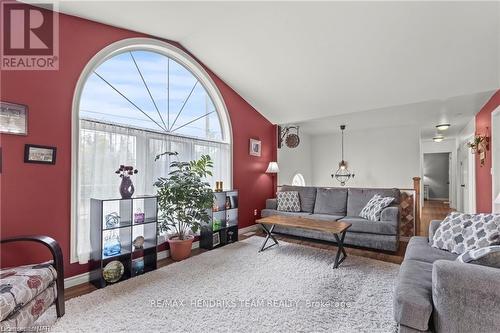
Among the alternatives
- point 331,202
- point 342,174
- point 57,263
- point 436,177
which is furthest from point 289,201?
point 436,177

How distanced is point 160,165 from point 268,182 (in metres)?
2.73

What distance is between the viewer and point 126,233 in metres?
2.92

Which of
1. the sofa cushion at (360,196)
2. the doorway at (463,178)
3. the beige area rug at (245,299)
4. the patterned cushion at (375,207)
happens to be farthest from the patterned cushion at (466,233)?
the doorway at (463,178)

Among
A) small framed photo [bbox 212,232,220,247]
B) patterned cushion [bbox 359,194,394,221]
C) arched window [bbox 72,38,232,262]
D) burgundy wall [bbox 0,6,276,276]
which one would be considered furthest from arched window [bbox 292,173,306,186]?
burgundy wall [bbox 0,6,276,276]

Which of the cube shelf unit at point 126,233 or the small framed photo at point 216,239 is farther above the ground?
the cube shelf unit at point 126,233

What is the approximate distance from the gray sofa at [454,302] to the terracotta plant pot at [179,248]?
261 centimetres

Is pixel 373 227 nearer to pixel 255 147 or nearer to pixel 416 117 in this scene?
pixel 255 147

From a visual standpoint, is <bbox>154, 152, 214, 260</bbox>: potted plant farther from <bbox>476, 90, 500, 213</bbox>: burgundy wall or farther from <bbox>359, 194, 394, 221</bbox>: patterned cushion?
<bbox>476, 90, 500, 213</bbox>: burgundy wall

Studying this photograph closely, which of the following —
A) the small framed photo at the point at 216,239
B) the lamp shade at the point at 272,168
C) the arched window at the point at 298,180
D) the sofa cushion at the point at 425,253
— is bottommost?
the small framed photo at the point at 216,239

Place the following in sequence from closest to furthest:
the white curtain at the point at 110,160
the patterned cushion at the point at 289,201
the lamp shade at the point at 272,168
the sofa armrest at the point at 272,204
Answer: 1. the white curtain at the point at 110,160
2. the patterned cushion at the point at 289,201
3. the sofa armrest at the point at 272,204
4. the lamp shade at the point at 272,168

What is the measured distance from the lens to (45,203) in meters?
2.44

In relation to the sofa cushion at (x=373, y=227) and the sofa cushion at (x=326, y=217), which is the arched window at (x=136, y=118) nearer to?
the sofa cushion at (x=326, y=217)

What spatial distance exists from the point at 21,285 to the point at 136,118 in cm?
222

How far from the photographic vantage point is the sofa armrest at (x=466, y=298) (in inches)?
51.3
